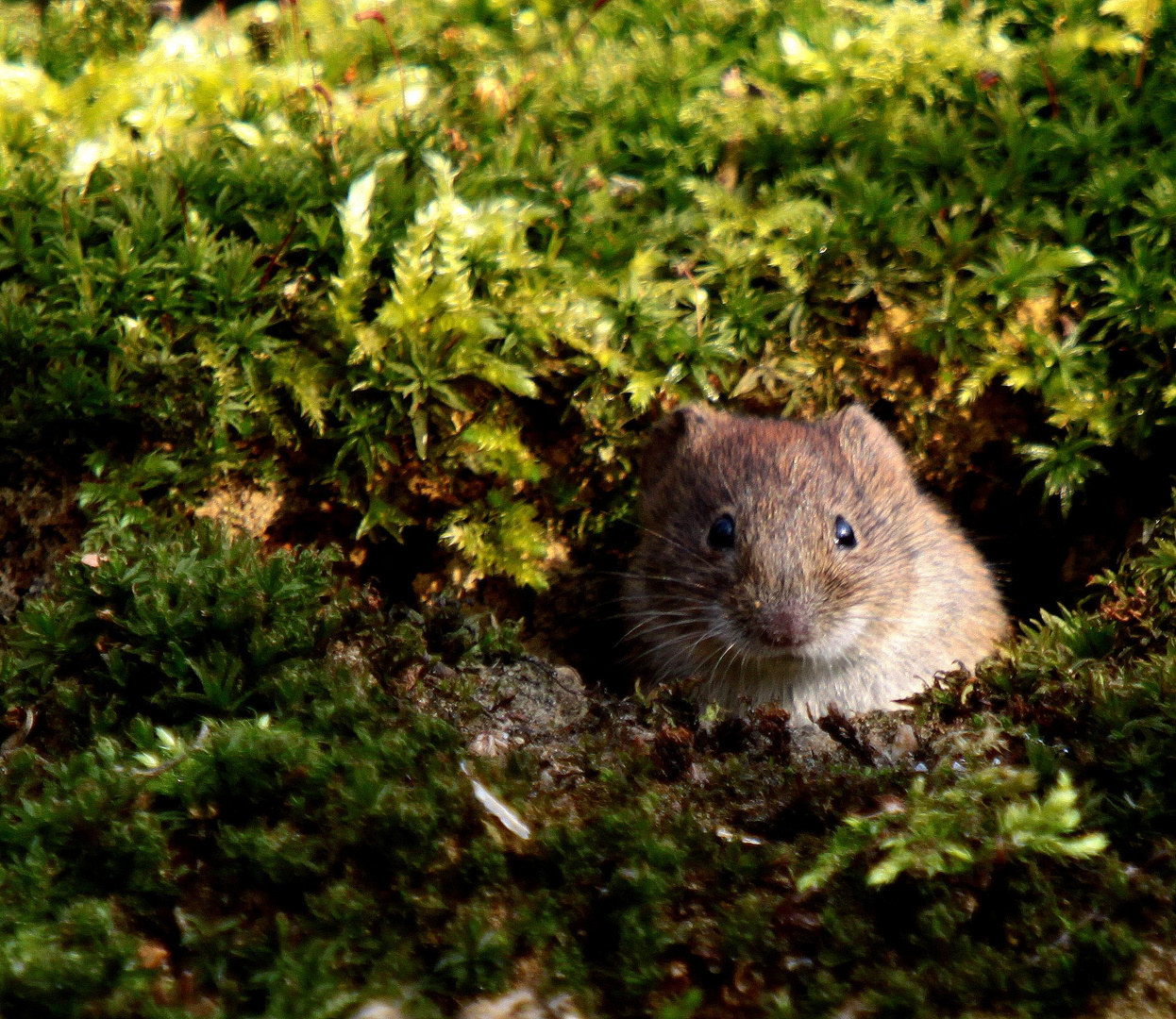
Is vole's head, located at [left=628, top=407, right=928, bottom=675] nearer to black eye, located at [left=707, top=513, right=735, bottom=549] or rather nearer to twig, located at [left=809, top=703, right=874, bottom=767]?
black eye, located at [left=707, top=513, right=735, bottom=549]

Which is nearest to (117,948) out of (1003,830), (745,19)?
(1003,830)

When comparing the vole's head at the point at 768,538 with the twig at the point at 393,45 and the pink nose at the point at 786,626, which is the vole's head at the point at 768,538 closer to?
the pink nose at the point at 786,626

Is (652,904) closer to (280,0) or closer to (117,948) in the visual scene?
(117,948)

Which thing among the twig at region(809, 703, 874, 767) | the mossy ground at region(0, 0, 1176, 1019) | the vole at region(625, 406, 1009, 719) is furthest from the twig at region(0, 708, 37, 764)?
the vole at region(625, 406, 1009, 719)

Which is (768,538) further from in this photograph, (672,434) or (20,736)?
(20,736)

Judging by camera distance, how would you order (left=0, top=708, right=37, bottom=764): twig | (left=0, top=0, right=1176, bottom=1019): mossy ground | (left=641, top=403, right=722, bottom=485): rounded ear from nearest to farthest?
(left=0, top=0, right=1176, bottom=1019): mossy ground, (left=0, top=708, right=37, bottom=764): twig, (left=641, top=403, right=722, bottom=485): rounded ear

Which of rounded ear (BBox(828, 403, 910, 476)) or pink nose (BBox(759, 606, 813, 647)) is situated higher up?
rounded ear (BBox(828, 403, 910, 476))

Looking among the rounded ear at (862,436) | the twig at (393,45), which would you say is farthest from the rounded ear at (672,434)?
the twig at (393,45)
